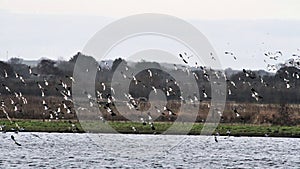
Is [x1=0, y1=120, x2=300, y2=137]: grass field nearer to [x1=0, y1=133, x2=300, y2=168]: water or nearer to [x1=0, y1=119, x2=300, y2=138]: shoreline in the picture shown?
[x1=0, y1=119, x2=300, y2=138]: shoreline

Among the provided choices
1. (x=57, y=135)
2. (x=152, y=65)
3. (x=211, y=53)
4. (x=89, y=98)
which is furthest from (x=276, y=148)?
(x=152, y=65)

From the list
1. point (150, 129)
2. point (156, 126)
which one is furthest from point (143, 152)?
point (156, 126)

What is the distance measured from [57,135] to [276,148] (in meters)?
14.5

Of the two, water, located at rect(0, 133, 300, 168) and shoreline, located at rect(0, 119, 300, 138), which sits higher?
shoreline, located at rect(0, 119, 300, 138)

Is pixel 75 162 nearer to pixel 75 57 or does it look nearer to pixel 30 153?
pixel 30 153

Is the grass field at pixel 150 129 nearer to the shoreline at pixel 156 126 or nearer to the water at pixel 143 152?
the shoreline at pixel 156 126

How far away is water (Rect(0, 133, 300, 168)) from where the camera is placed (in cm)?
4591

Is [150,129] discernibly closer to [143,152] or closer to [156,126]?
[156,126]

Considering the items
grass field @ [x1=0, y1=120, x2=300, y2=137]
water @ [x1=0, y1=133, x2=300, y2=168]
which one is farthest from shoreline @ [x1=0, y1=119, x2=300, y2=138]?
water @ [x1=0, y1=133, x2=300, y2=168]

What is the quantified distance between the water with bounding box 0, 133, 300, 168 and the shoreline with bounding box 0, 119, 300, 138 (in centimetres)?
113

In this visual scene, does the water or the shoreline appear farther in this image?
the shoreline

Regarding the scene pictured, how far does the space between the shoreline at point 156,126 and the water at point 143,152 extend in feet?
3.72

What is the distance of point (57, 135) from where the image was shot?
61.6 meters

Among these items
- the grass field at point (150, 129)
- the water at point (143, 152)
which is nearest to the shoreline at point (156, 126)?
the grass field at point (150, 129)
